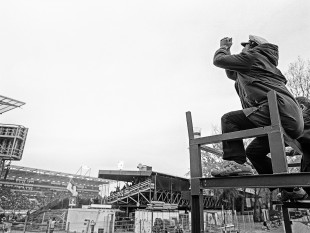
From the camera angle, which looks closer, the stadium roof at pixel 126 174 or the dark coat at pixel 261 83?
the dark coat at pixel 261 83

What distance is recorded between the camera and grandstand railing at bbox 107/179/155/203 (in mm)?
21497

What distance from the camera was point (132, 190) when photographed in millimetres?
21812

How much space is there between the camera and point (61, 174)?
121 ft

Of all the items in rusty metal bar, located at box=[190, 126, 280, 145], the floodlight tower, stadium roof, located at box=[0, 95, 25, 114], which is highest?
stadium roof, located at box=[0, 95, 25, 114]

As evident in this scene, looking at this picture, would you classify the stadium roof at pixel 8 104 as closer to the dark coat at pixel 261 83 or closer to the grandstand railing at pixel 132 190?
the grandstand railing at pixel 132 190

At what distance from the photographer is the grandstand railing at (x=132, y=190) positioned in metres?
21.5

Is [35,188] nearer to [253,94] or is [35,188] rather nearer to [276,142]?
[253,94]

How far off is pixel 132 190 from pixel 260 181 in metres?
20.8

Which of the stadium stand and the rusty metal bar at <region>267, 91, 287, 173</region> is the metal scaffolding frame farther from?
the stadium stand

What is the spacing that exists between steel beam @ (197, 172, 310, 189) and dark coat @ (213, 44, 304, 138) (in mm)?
468

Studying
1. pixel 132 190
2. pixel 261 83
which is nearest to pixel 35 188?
pixel 132 190

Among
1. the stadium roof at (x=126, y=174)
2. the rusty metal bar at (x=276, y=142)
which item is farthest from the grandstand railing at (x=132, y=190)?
the rusty metal bar at (x=276, y=142)

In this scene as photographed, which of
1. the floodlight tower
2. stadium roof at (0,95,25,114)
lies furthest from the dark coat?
the floodlight tower

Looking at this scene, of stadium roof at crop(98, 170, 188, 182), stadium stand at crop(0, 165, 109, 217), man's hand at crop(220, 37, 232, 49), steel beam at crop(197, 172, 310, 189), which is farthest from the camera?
stadium stand at crop(0, 165, 109, 217)
